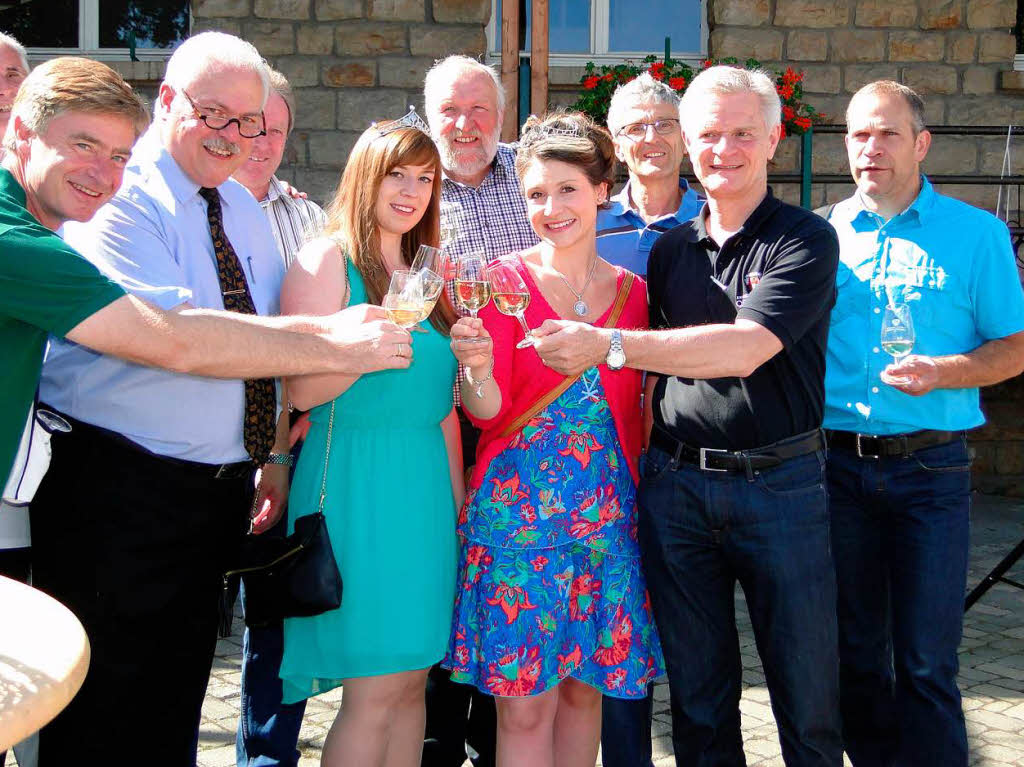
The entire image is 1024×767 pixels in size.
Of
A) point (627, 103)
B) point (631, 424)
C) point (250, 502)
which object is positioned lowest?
point (250, 502)

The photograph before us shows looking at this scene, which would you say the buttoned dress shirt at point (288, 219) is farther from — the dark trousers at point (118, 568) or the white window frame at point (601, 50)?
the white window frame at point (601, 50)

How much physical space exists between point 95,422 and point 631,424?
1.54 meters

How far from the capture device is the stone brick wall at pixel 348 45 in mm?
8227

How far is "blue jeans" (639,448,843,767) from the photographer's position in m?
3.10

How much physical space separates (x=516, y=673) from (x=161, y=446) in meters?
1.16

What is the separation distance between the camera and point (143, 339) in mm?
2459

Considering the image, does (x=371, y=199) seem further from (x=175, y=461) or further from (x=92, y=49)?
(x=92, y=49)

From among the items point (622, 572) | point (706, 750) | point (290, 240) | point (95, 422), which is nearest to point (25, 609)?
point (95, 422)

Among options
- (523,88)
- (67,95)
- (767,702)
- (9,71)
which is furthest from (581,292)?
(523,88)

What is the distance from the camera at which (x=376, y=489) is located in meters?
3.11

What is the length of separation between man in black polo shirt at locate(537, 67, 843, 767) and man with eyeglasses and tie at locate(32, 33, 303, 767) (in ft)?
3.07

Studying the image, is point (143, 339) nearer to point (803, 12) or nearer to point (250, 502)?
point (250, 502)

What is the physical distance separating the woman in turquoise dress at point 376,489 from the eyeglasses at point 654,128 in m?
1.17

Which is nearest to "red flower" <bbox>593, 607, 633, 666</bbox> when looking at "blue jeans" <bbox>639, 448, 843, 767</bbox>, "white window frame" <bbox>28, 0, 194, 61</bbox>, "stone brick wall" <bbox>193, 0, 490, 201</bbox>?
"blue jeans" <bbox>639, 448, 843, 767</bbox>
